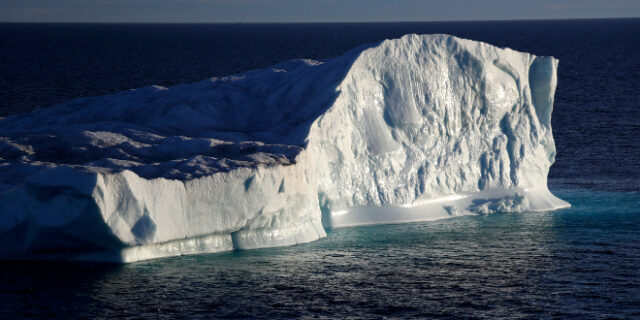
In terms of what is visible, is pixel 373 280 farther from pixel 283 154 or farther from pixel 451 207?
pixel 451 207

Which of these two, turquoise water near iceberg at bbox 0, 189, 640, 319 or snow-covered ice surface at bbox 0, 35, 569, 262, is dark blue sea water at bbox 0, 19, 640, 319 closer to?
turquoise water near iceberg at bbox 0, 189, 640, 319

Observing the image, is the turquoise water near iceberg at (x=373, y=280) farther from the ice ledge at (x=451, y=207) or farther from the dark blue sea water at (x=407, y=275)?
the ice ledge at (x=451, y=207)

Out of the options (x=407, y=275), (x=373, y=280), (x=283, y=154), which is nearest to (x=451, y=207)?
(x=283, y=154)

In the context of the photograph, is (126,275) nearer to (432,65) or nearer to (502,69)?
(432,65)

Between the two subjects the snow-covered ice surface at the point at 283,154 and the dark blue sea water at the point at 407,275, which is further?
the snow-covered ice surface at the point at 283,154

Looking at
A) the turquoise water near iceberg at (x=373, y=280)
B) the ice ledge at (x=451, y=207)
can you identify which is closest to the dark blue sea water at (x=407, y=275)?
the turquoise water near iceberg at (x=373, y=280)

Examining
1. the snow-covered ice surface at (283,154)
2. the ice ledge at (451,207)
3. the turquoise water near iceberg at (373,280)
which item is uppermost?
the snow-covered ice surface at (283,154)

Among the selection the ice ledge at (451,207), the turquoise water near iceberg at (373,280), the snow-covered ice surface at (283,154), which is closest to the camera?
the turquoise water near iceberg at (373,280)
